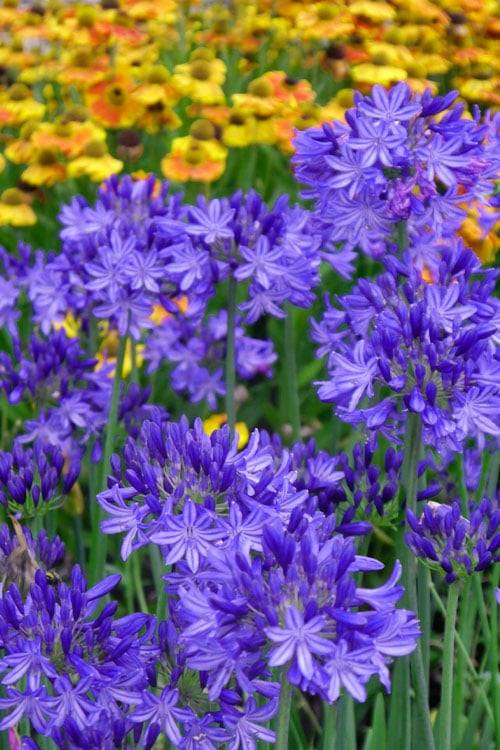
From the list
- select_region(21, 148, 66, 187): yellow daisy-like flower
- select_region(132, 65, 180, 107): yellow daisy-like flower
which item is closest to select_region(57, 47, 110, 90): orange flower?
select_region(132, 65, 180, 107): yellow daisy-like flower

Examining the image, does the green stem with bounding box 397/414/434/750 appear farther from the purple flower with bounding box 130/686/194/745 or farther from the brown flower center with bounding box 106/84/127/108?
the brown flower center with bounding box 106/84/127/108

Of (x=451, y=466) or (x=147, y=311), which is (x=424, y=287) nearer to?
(x=147, y=311)

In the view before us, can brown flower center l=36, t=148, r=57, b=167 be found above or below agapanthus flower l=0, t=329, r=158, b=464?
below

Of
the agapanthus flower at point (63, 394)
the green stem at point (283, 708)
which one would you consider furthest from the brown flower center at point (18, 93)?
the green stem at point (283, 708)

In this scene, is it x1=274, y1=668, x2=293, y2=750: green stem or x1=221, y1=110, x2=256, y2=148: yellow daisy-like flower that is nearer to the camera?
x1=274, y1=668, x2=293, y2=750: green stem

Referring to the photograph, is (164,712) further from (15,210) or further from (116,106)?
(116,106)

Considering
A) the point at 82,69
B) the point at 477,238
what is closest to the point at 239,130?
the point at 82,69
